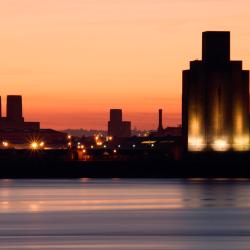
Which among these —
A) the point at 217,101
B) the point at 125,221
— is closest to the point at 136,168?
the point at 217,101

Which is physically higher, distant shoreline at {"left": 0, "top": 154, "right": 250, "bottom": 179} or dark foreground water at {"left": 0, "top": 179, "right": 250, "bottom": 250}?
distant shoreline at {"left": 0, "top": 154, "right": 250, "bottom": 179}

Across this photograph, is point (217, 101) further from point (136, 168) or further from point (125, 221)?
point (125, 221)

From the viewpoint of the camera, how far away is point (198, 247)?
143ft

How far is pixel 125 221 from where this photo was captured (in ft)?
182

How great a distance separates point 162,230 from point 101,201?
25038 mm

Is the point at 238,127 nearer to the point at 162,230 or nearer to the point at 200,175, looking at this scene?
the point at 200,175

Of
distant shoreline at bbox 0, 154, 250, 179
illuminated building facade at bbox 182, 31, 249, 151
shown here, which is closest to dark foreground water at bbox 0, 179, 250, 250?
distant shoreline at bbox 0, 154, 250, 179

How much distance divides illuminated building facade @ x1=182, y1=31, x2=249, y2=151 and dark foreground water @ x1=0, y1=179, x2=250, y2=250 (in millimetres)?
44097

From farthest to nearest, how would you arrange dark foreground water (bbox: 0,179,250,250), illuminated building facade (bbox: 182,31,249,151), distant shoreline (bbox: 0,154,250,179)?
1. illuminated building facade (bbox: 182,31,249,151)
2. distant shoreline (bbox: 0,154,250,179)
3. dark foreground water (bbox: 0,179,250,250)

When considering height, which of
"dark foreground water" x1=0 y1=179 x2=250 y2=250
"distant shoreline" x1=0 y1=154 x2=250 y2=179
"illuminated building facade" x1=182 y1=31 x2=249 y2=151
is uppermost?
"illuminated building facade" x1=182 y1=31 x2=249 y2=151

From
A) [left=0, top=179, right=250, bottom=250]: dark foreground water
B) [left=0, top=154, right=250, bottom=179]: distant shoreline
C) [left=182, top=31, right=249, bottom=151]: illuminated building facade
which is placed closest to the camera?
[left=0, top=179, right=250, bottom=250]: dark foreground water

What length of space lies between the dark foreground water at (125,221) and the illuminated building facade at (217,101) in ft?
145

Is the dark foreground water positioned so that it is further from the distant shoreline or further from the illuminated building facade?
the illuminated building facade

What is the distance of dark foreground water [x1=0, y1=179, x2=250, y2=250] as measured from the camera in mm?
45469
